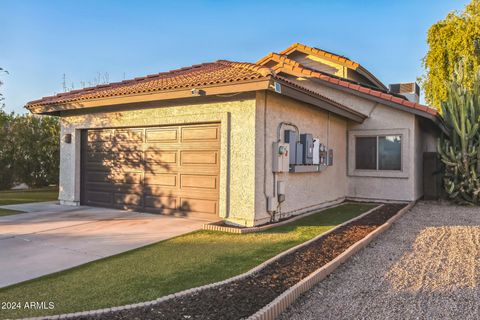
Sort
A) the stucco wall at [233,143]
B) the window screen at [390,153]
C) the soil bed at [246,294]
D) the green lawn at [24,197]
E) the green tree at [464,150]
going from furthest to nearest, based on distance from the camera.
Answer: the window screen at [390,153]
the green tree at [464,150]
the green lawn at [24,197]
the stucco wall at [233,143]
the soil bed at [246,294]

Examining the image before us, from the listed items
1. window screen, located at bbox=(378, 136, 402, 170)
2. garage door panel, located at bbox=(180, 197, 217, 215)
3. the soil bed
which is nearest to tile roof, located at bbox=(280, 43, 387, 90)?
window screen, located at bbox=(378, 136, 402, 170)

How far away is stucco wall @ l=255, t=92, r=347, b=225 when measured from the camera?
25.8ft

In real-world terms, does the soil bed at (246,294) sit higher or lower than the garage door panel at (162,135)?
lower

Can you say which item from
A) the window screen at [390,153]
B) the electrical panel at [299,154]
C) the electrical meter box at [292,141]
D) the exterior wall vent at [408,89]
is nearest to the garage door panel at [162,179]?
the electrical meter box at [292,141]

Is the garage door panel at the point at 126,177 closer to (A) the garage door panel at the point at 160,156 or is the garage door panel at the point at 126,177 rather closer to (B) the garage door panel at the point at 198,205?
(A) the garage door panel at the point at 160,156

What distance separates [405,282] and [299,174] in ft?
15.8

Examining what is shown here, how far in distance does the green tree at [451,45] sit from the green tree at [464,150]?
9.57 metres

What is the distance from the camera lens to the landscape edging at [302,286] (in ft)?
11.9

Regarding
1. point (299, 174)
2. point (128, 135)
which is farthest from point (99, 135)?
point (299, 174)

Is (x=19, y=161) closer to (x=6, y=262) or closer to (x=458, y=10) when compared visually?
(x=6, y=262)

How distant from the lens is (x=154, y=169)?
31.3ft

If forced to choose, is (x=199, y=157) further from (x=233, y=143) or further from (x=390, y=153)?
(x=390, y=153)

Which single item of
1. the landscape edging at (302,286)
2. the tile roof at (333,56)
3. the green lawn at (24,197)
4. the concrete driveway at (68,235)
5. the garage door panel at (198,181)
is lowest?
the landscape edging at (302,286)

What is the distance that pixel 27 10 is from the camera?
12016mm
